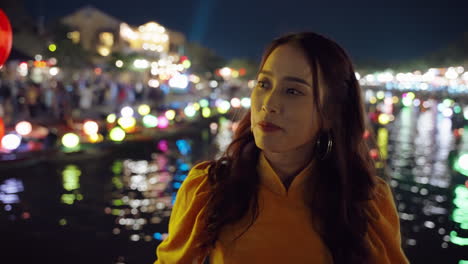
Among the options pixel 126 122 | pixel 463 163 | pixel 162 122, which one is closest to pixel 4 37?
pixel 463 163

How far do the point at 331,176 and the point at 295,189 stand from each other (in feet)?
0.59

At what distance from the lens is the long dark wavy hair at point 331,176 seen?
6.12 ft

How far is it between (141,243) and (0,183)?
4.85 metres

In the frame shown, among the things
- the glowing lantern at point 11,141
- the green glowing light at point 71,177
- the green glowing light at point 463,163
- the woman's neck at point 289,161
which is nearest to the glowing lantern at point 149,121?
the green glowing light at point 71,177

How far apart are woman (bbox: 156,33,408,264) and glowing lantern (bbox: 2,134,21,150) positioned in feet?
37.1

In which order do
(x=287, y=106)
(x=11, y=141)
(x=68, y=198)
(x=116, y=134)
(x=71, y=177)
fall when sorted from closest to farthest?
(x=287, y=106) < (x=68, y=198) < (x=71, y=177) < (x=11, y=141) < (x=116, y=134)

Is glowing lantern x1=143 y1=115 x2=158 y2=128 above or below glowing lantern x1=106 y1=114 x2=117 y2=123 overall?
below

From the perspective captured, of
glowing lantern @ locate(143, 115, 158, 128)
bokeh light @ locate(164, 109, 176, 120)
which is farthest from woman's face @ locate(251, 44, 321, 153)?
bokeh light @ locate(164, 109, 176, 120)

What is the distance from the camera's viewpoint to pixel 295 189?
6.17 feet

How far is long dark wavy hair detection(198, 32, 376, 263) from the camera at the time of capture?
187 centimetres

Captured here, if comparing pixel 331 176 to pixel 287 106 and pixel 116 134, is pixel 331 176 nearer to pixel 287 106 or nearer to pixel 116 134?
pixel 287 106

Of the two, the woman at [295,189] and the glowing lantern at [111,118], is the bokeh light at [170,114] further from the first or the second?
the woman at [295,189]

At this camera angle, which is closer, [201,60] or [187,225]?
[187,225]

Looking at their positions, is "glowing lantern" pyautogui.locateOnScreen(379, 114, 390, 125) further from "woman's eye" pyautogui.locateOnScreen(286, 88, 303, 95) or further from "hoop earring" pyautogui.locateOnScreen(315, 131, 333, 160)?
"woman's eye" pyautogui.locateOnScreen(286, 88, 303, 95)
